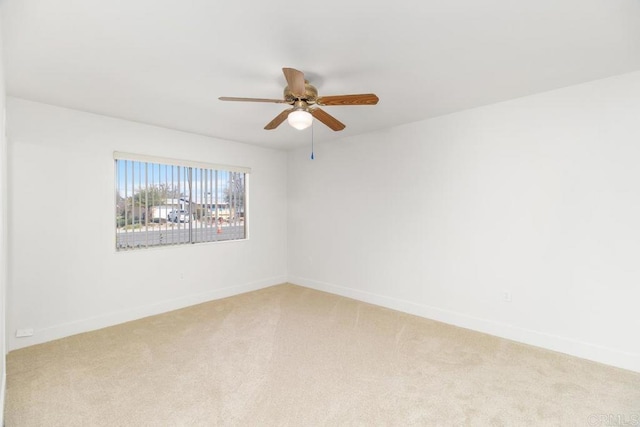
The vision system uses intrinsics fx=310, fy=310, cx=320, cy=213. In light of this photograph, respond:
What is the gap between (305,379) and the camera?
2420mm

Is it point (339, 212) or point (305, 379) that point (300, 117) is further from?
point (339, 212)

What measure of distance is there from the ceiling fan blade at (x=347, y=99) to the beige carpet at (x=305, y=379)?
2152mm

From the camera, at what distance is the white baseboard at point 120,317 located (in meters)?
3.05

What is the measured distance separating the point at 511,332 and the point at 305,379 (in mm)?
2175

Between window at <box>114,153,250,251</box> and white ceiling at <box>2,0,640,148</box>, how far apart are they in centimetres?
94

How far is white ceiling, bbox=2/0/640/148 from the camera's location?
174 centimetres

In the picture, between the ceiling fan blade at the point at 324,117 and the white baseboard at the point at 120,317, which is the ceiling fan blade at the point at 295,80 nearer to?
the ceiling fan blade at the point at 324,117

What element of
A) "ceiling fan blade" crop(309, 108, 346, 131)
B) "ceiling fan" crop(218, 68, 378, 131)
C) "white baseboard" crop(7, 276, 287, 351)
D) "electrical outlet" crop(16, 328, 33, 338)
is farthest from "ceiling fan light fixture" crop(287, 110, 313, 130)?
"electrical outlet" crop(16, 328, 33, 338)

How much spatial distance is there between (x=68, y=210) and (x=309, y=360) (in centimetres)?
295

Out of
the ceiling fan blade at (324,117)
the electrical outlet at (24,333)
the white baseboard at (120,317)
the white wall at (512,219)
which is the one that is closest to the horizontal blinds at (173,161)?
the white wall at (512,219)

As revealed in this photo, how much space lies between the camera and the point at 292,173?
216 inches

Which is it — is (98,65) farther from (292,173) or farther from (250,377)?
(292,173)

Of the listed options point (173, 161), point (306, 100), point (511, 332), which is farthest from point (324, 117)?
point (511, 332)

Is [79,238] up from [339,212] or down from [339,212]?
down
